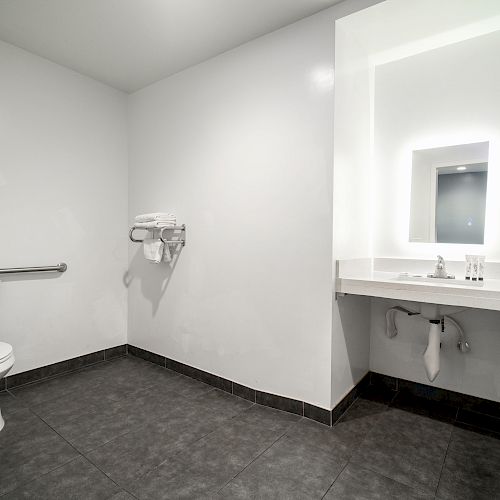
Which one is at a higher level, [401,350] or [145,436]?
[401,350]

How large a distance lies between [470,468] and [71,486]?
177 cm

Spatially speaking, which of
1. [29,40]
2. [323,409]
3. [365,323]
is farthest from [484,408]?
[29,40]

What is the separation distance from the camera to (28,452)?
1.61 meters

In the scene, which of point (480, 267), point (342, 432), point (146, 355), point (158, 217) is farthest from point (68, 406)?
point (480, 267)

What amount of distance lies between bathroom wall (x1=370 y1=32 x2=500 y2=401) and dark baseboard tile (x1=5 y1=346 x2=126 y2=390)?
225 cm

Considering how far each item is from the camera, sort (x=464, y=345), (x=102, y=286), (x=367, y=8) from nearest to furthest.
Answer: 1. (x=367, y=8)
2. (x=464, y=345)
3. (x=102, y=286)

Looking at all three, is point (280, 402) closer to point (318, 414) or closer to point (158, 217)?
point (318, 414)

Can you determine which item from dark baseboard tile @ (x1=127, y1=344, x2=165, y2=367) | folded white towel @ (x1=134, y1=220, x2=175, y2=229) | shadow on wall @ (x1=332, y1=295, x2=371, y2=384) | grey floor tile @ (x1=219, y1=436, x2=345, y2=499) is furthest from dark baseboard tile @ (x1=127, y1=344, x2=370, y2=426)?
folded white towel @ (x1=134, y1=220, x2=175, y2=229)

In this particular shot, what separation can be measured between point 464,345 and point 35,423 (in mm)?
2538

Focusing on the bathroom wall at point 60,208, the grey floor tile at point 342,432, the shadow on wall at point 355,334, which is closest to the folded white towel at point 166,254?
the bathroom wall at point 60,208

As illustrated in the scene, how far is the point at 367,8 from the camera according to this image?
5.73ft

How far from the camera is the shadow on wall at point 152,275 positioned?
271 cm

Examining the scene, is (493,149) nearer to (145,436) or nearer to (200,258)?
(200,258)

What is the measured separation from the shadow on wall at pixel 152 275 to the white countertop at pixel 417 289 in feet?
4.33
